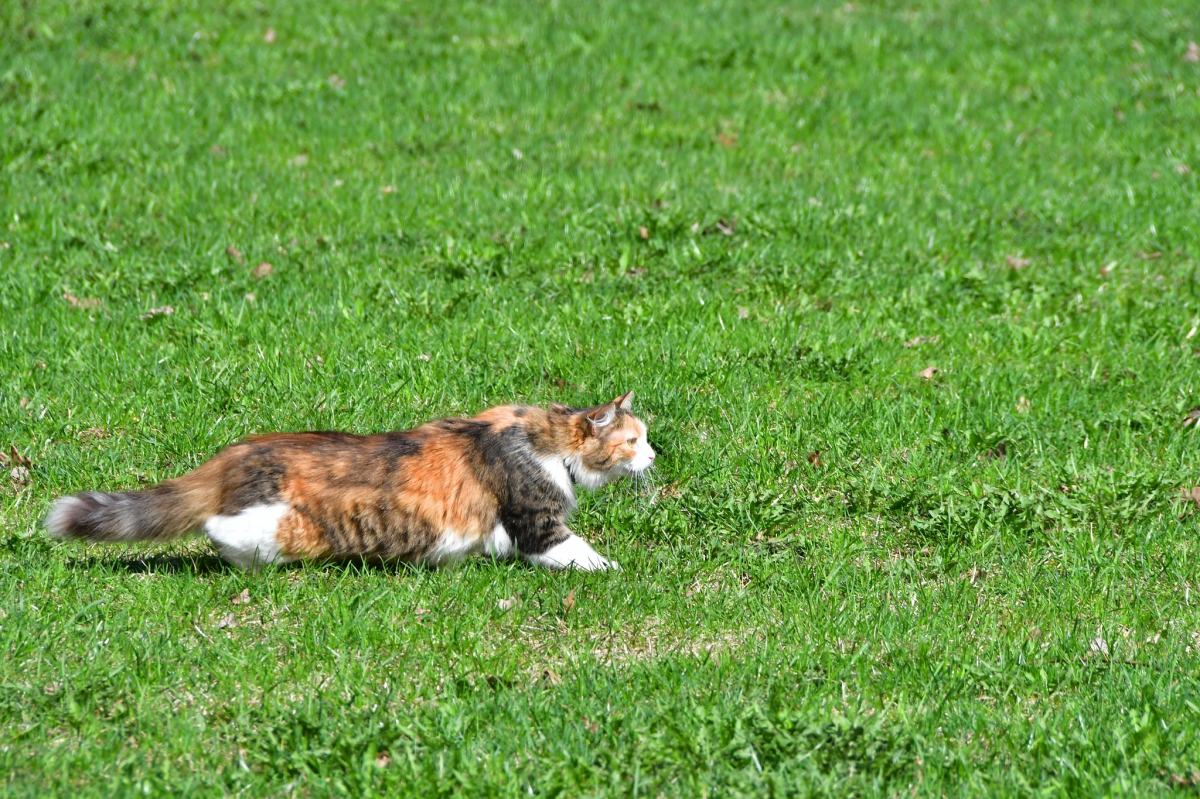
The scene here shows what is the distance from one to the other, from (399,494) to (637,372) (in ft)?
7.42

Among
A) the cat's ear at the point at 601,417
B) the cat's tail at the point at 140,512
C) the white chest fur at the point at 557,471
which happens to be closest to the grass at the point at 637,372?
the cat's tail at the point at 140,512

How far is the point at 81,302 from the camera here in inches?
326

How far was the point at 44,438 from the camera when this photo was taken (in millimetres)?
6562

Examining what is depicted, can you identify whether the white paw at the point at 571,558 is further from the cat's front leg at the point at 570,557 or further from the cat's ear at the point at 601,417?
the cat's ear at the point at 601,417

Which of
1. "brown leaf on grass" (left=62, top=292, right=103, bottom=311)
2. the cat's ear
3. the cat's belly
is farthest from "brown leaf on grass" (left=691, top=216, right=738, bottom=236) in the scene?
"brown leaf on grass" (left=62, top=292, right=103, bottom=311)

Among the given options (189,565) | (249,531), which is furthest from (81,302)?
(249,531)

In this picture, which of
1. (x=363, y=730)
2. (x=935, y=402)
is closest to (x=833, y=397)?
(x=935, y=402)

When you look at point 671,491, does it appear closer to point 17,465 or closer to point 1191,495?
point 1191,495

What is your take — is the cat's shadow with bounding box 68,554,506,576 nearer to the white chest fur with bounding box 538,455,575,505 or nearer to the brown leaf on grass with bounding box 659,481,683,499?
the white chest fur with bounding box 538,455,575,505

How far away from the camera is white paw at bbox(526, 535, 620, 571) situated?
221 inches

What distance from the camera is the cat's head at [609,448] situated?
19.1ft

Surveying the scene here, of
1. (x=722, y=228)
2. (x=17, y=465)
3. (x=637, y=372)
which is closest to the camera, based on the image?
(x=17, y=465)

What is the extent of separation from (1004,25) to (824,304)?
834cm

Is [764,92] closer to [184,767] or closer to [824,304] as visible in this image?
[824,304]
